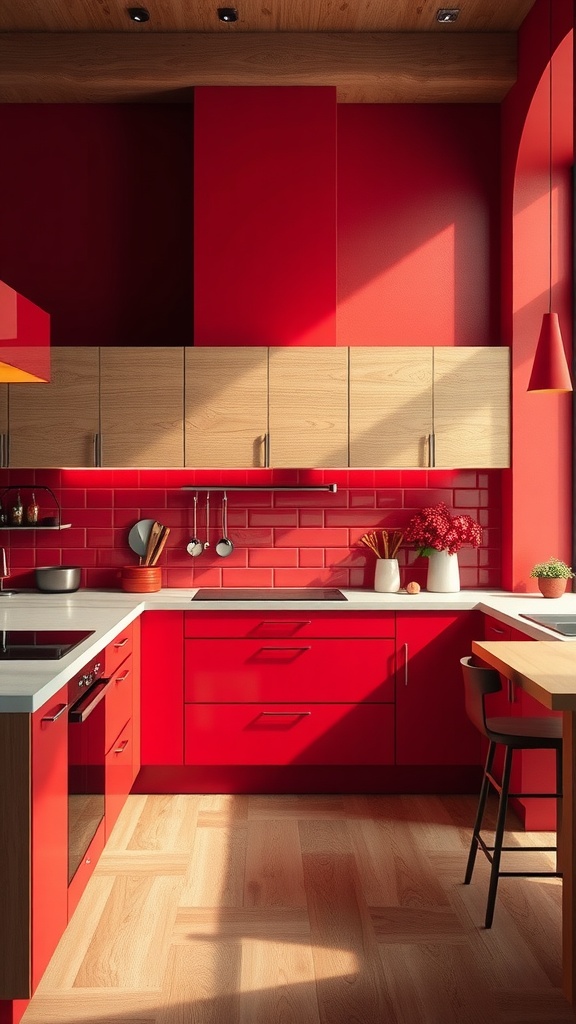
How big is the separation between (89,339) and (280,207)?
1.22m

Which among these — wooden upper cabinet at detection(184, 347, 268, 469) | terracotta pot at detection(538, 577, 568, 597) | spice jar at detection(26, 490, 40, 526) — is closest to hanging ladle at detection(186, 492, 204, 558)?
wooden upper cabinet at detection(184, 347, 268, 469)

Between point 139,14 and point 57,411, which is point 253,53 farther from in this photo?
point 57,411

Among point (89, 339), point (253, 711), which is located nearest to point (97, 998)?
point (253, 711)

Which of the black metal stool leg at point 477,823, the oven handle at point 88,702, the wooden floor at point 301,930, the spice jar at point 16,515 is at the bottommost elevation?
the wooden floor at point 301,930

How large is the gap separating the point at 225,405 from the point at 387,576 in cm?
120

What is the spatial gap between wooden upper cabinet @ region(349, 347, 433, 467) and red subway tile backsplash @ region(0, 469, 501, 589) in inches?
14.3

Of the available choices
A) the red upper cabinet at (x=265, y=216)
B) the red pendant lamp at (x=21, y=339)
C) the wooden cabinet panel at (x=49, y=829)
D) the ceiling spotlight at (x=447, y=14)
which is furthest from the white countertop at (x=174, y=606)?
the ceiling spotlight at (x=447, y=14)

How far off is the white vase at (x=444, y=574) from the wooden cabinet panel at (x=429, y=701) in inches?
14.9

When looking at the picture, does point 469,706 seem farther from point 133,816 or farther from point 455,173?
point 455,173

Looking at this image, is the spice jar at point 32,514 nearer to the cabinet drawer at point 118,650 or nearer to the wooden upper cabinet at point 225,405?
the wooden upper cabinet at point 225,405

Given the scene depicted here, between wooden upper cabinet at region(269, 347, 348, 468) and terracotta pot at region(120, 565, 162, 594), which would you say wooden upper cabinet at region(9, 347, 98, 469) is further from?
wooden upper cabinet at region(269, 347, 348, 468)

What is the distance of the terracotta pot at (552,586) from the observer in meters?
4.06

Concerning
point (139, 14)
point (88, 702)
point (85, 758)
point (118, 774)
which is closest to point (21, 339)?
point (88, 702)

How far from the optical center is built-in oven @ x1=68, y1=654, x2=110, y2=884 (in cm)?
256
